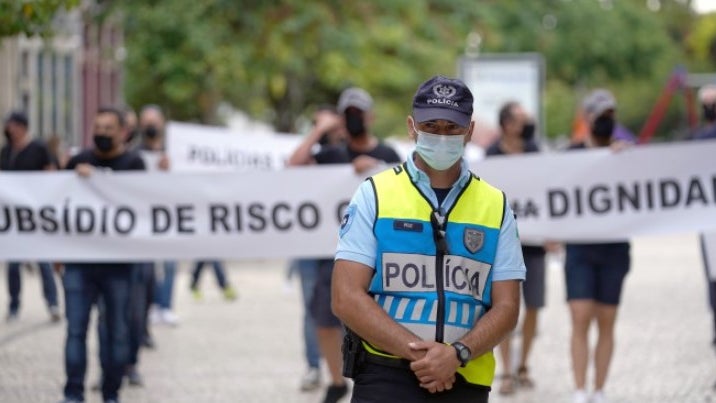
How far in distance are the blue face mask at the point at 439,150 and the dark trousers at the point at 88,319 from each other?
16.2 feet

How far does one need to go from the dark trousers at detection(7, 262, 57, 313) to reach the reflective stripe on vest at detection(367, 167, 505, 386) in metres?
10.8

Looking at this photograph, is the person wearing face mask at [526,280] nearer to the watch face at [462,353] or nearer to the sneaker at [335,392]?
the sneaker at [335,392]

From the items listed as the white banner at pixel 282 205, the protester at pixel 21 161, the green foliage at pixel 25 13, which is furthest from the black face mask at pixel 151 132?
the white banner at pixel 282 205

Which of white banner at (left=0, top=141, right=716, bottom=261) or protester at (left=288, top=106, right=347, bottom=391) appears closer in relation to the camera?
white banner at (left=0, top=141, right=716, bottom=261)

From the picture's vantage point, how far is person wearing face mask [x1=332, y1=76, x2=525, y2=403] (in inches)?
214

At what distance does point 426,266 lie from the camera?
545 centimetres

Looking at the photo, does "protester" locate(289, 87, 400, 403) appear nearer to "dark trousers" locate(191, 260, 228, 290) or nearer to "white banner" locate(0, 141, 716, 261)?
"white banner" locate(0, 141, 716, 261)

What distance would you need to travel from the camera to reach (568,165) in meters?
11.1

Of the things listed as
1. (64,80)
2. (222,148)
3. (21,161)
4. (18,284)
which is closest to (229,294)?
(222,148)

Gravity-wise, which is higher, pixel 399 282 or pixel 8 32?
pixel 8 32

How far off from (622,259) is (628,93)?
87.5m

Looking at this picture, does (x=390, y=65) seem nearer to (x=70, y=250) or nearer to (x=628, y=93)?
(x=70, y=250)

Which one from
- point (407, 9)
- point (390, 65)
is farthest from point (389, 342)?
point (390, 65)

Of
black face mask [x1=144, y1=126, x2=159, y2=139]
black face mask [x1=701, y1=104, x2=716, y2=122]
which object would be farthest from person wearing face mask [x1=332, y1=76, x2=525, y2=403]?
black face mask [x1=144, y1=126, x2=159, y2=139]
